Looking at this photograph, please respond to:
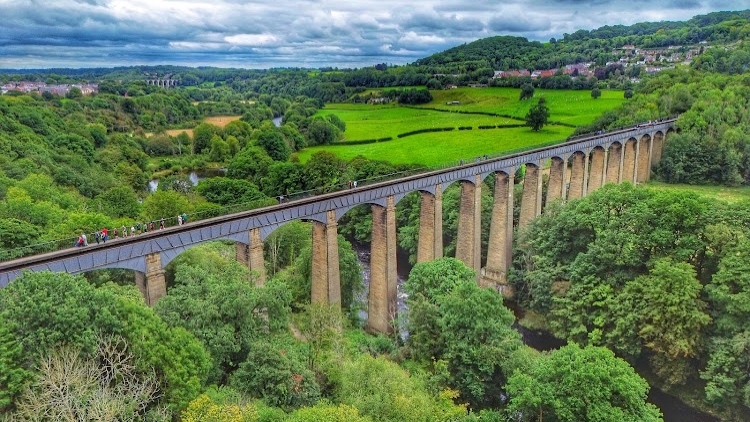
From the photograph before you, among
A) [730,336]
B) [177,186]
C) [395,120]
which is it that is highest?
[395,120]

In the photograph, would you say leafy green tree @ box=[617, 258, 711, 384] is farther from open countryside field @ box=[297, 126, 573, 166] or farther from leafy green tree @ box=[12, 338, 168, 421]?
open countryside field @ box=[297, 126, 573, 166]

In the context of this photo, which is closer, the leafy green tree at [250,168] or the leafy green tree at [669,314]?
the leafy green tree at [669,314]

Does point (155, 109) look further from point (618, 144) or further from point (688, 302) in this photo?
point (688, 302)

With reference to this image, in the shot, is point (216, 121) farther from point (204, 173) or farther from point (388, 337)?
point (388, 337)

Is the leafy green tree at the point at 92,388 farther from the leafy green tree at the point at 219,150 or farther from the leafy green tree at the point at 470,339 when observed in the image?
the leafy green tree at the point at 219,150

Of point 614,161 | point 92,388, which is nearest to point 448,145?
point 614,161

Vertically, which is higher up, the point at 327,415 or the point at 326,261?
the point at 326,261

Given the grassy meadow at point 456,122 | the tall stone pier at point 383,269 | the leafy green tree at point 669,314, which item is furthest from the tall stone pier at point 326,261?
the grassy meadow at point 456,122
